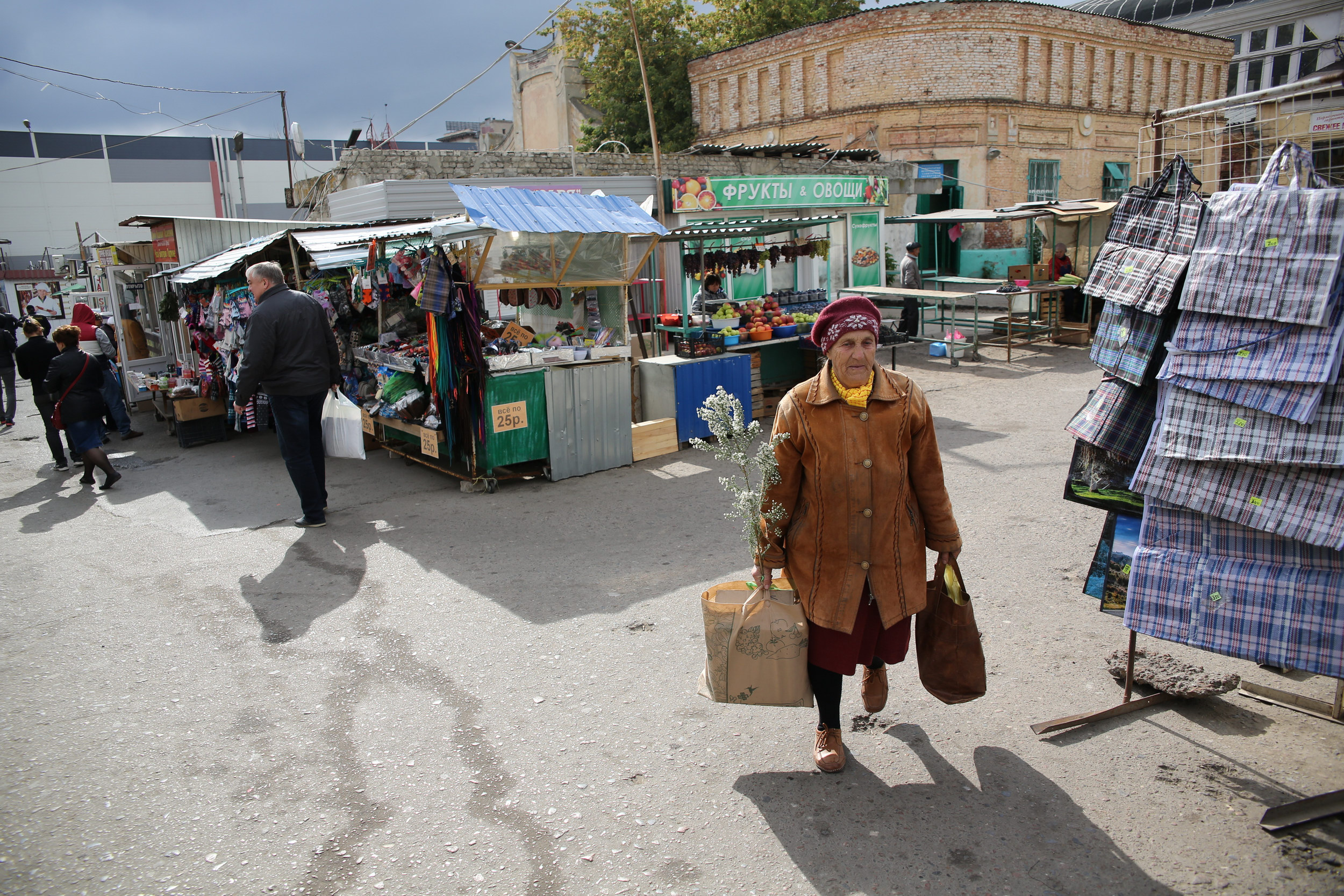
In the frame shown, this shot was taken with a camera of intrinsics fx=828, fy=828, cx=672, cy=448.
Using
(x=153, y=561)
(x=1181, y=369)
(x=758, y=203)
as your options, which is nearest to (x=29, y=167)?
(x=758, y=203)

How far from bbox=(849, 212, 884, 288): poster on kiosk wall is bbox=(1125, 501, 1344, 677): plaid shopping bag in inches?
654

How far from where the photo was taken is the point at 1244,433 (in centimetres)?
283

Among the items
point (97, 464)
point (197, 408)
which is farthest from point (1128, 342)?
point (197, 408)

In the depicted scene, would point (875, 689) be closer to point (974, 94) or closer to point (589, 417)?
point (589, 417)

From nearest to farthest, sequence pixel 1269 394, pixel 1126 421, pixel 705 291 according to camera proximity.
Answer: pixel 1269 394
pixel 1126 421
pixel 705 291

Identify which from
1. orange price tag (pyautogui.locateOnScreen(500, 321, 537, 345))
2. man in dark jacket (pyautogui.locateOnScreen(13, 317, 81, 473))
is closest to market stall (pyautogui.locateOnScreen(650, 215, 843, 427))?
orange price tag (pyautogui.locateOnScreen(500, 321, 537, 345))

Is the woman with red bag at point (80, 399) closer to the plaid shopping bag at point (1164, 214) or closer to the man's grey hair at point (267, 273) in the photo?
the man's grey hair at point (267, 273)

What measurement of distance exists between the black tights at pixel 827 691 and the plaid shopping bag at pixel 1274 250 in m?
1.83

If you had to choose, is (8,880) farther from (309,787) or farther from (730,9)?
(730,9)

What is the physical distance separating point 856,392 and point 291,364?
5044 mm

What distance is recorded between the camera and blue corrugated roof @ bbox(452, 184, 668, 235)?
22.5ft

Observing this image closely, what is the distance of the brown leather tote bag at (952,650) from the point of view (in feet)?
10.5

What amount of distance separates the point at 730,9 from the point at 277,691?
101 feet

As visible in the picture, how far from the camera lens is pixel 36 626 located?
5.06 metres
